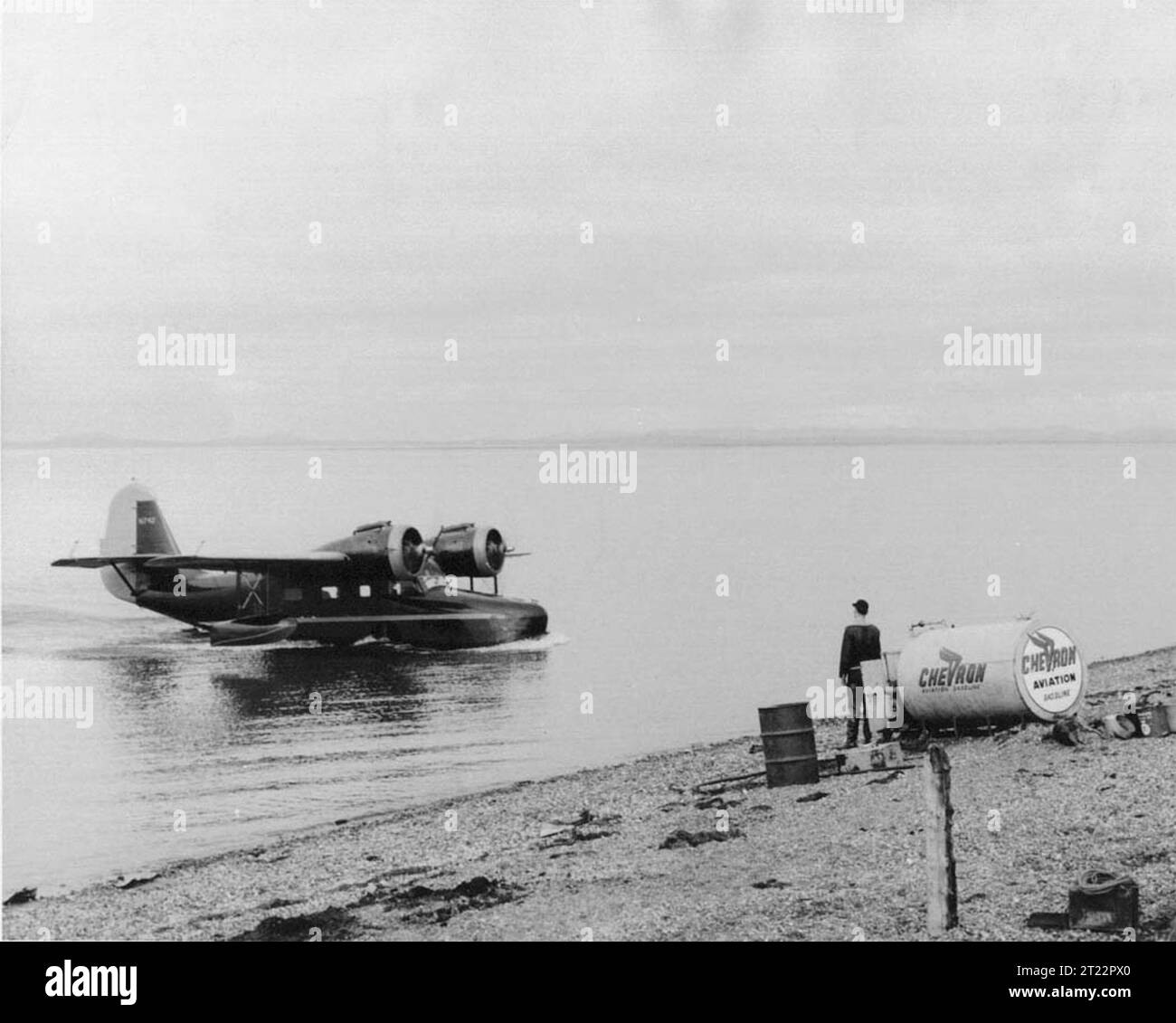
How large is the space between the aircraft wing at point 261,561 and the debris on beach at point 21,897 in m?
20.3

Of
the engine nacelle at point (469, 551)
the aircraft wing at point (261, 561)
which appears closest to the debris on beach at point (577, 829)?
the engine nacelle at point (469, 551)

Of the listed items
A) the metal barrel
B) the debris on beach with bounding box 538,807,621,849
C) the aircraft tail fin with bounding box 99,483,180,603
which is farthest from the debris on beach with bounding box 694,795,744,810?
the aircraft tail fin with bounding box 99,483,180,603

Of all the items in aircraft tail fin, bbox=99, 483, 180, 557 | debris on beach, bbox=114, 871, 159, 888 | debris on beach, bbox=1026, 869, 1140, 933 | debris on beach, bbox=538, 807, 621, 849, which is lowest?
debris on beach, bbox=114, 871, 159, 888

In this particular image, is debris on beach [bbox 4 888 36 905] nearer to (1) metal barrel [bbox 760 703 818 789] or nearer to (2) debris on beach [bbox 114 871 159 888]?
(2) debris on beach [bbox 114 871 159 888]

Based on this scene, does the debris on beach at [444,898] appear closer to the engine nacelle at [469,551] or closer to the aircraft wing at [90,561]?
the engine nacelle at [469,551]

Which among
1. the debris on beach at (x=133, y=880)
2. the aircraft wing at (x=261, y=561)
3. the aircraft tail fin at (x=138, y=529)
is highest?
the aircraft tail fin at (x=138, y=529)

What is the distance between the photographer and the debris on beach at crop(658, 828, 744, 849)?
14.2 metres

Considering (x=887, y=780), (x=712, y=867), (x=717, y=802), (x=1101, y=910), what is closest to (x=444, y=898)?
(x=712, y=867)

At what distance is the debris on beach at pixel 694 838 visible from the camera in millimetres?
14156

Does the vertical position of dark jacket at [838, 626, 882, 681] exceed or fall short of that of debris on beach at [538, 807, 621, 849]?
it exceeds it

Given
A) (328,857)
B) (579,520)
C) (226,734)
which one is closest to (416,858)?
(328,857)

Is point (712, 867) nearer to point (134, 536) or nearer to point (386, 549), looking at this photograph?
point (386, 549)

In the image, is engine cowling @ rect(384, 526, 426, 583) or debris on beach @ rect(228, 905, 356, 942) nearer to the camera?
debris on beach @ rect(228, 905, 356, 942)

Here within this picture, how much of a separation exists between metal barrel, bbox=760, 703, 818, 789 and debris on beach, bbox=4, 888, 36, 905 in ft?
27.9
